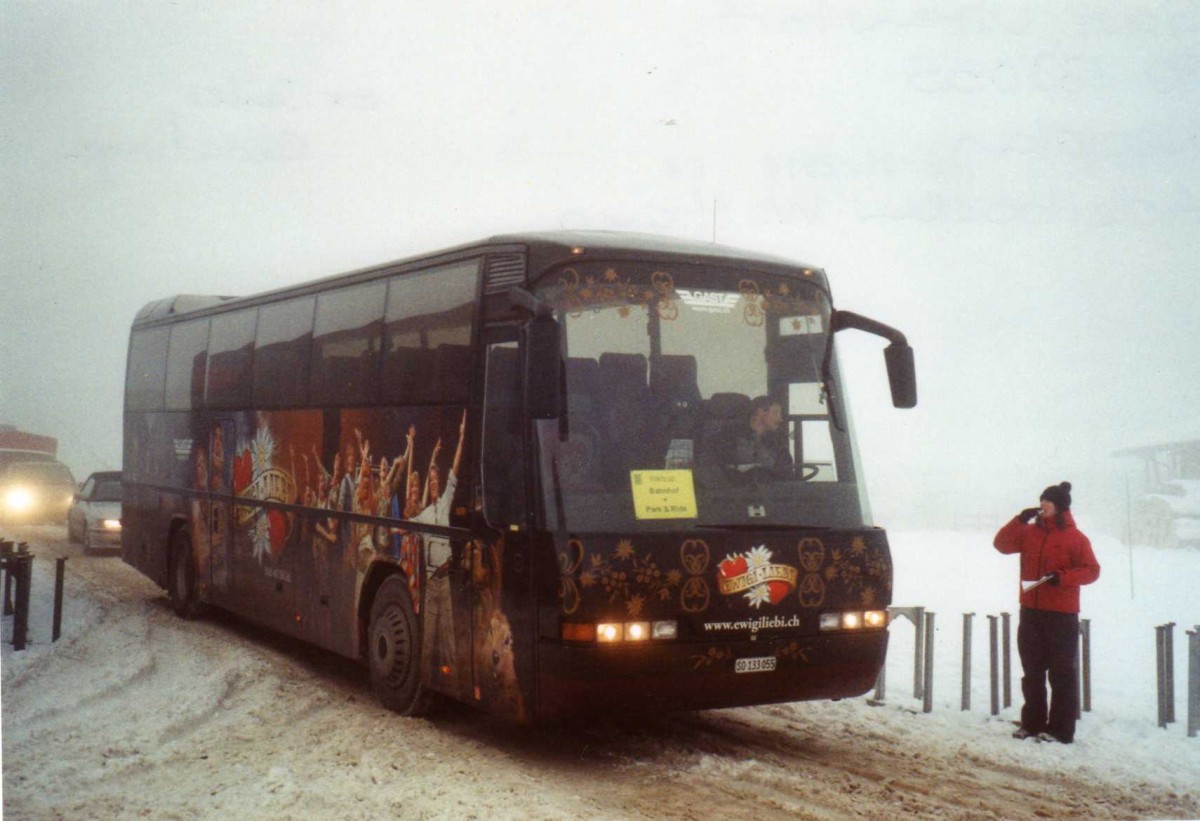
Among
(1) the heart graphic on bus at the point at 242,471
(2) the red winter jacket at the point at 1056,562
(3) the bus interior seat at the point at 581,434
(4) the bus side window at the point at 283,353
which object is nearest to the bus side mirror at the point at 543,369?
(3) the bus interior seat at the point at 581,434

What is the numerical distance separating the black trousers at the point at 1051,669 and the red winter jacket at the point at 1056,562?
0.09 metres

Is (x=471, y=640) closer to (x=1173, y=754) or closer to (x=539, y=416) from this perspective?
(x=539, y=416)

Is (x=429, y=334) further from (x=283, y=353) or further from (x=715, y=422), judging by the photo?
(x=283, y=353)

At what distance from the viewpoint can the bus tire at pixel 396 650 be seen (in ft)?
31.3

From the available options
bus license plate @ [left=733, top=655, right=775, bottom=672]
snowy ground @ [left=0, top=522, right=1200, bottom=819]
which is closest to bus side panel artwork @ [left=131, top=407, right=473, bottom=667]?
snowy ground @ [left=0, top=522, right=1200, bottom=819]

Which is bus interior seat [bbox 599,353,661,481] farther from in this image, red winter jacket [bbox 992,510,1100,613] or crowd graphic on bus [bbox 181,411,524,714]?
red winter jacket [bbox 992,510,1100,613]

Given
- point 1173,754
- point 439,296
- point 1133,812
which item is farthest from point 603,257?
point 1173,754

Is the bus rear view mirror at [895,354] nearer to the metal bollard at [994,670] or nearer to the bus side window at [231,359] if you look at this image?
the metal bollard at [994,670]

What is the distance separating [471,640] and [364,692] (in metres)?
2.70

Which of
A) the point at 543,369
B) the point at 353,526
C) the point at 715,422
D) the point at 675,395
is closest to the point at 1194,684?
the point at 715,422

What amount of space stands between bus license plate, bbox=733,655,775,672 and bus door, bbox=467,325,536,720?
1.32 m

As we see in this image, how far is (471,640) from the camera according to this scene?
8.62m

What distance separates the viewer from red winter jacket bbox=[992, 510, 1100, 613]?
975 centimetres

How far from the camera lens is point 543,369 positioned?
24.9ft
